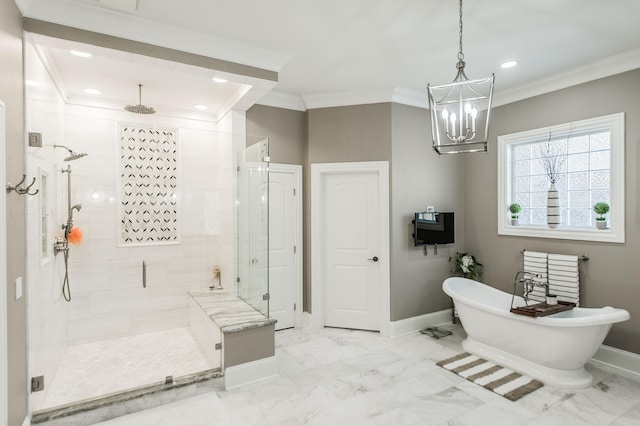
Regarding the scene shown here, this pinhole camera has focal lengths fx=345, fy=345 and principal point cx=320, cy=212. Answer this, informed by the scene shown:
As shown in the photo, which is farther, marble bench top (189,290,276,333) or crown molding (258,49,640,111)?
crown molding (258,49,640,111)

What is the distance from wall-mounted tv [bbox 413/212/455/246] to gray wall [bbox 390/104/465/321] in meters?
0.11

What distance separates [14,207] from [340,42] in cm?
260

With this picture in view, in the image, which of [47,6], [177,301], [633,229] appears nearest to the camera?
[47,6]

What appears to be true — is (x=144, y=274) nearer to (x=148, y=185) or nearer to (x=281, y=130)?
(x=148, y=185)

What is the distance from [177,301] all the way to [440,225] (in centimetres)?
324

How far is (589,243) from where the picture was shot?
137 inches

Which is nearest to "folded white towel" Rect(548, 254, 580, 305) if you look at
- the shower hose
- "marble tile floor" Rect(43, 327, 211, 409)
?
"marble tile floor" Rect(43, 327, 211, 409)

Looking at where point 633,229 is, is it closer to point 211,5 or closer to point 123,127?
point 211,5

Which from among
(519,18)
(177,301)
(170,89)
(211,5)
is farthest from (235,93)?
(519,18)

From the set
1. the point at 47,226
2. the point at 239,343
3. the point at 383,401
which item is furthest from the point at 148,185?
the point at 383,401

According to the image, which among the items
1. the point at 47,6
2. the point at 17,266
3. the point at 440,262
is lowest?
the point at 440,262

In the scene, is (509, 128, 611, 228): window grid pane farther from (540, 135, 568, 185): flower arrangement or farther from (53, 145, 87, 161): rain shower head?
(53, 145, 87, 161): rain shower head

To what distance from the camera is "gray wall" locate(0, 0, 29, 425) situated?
1.93 meters

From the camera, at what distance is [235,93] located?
3689mm
